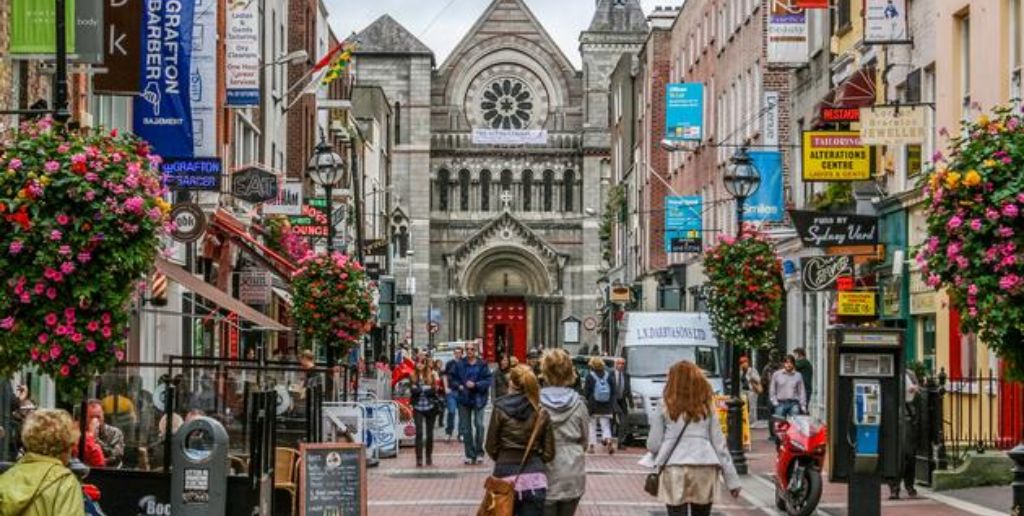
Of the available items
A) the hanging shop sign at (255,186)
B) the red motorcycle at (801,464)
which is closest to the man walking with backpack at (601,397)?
the hanging shop sign at (255,186)

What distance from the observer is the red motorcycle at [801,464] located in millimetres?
19266

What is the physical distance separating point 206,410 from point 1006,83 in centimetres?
1314

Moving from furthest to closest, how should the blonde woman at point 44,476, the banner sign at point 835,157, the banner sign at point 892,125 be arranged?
the banner sign at point 835,157 → the banner sign at point 892,125 → the blonde woman at point 44,476

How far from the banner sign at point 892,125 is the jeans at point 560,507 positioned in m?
14.7

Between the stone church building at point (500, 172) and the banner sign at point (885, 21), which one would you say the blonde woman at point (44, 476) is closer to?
the banner sign at point (885, 21)

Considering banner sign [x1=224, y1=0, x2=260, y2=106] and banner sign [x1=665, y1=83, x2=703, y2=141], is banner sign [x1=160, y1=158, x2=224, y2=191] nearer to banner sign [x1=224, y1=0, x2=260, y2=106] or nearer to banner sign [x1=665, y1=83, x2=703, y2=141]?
banner sign [x1=224, y1=0, x2=260, y2=106]

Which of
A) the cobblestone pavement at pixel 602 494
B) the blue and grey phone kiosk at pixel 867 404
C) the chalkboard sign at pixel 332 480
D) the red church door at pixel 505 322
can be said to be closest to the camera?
the chalkboard sign at pixel 332 480

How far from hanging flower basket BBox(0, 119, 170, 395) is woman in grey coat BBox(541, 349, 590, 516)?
3.06 metres

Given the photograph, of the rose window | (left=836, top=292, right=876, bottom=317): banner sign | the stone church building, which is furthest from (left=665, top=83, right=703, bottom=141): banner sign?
the rose window

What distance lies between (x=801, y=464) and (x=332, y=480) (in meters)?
5.37

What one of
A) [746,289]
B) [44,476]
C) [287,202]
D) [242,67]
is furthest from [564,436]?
[287,202]

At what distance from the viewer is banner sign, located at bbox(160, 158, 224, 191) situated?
85.1 ft

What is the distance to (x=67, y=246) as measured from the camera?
13547 millimetres

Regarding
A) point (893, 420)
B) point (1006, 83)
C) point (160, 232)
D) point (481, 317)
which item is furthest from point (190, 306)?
point (481, 317)
